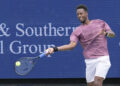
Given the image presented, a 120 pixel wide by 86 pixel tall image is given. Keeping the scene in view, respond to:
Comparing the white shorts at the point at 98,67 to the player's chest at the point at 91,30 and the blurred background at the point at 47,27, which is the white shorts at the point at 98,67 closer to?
the player's chest at the point at 91,30

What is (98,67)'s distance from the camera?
19.6ft

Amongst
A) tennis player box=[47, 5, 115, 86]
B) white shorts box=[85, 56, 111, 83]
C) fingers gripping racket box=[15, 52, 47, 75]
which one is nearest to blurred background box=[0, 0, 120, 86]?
white shorts box=[85, 56, 111, 83]

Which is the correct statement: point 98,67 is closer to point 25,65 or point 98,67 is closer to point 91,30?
point 91,30

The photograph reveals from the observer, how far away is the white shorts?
5926mm

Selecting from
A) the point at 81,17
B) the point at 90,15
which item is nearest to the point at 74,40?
the point at 81,17

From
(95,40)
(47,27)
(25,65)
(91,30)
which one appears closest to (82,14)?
(91,30)

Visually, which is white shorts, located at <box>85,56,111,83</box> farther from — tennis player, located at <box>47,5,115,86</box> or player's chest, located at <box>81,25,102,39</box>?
player's chest, located at <box>81,25,102,39</box>

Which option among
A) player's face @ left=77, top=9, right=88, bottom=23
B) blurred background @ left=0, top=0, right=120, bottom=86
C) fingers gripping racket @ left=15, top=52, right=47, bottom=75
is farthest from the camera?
blurred background @ left=0, top=0, right=120, bottom=86

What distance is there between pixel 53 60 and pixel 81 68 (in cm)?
47

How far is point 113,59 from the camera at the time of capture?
766 centimetres

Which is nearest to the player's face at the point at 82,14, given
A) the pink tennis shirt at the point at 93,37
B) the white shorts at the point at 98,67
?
the pink tennis shirt at the point at 93,37

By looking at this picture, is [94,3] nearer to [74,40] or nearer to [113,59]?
[113,59]

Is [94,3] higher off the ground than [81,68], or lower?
higher

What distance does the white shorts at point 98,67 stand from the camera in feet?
19.4
